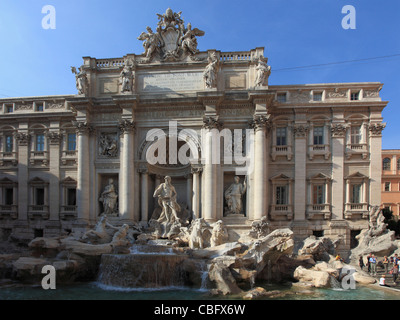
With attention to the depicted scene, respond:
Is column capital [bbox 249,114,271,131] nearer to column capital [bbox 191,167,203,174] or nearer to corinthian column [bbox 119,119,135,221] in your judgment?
column capital [bbox 191,167,203,174]

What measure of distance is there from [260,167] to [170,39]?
Result: 11194 millimetres

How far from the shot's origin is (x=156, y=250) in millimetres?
17141

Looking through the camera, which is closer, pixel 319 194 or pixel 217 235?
pixel 217 235

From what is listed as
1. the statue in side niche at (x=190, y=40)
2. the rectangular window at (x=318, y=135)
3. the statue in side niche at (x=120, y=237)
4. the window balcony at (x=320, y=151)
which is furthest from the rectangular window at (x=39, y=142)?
the rectangular window at (x=318, y=135)

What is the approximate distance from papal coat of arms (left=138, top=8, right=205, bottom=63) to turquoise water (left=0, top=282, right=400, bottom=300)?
15403 millimetres

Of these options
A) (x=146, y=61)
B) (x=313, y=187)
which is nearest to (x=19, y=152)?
(x=146, y=61)

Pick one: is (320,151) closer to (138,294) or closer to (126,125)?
(126,125)

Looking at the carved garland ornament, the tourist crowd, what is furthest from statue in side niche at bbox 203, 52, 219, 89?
the tourist crowd

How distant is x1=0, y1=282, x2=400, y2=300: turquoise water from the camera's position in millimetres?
13250

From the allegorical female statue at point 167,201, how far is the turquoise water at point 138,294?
678 centimetres

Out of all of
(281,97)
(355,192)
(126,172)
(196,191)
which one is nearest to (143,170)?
(126,172)

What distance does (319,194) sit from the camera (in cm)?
2222

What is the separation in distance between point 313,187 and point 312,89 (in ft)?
22.5
